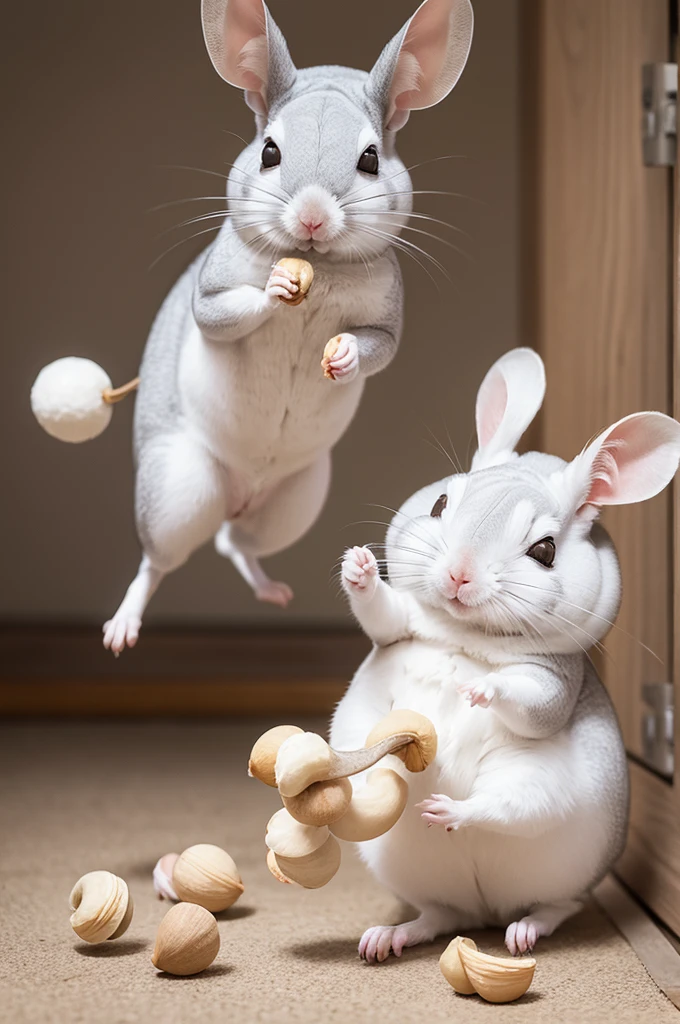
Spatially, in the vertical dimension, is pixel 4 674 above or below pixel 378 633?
below

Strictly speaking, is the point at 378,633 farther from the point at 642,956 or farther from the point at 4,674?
the point at 4,674

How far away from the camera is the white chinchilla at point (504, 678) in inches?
43.2

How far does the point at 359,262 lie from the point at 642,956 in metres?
0.75

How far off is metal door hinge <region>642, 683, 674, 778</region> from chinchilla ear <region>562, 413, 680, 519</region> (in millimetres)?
380

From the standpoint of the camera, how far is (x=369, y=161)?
3.79ft

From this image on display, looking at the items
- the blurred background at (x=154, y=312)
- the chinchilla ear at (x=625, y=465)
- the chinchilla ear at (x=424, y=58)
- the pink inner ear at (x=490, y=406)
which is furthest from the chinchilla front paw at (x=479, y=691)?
the blurred background at (x=154, y=312)

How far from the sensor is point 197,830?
159 cm

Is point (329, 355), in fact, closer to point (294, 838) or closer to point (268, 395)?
point (268, 395)

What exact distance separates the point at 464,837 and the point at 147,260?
186cm

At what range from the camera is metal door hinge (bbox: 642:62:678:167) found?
1477 mm

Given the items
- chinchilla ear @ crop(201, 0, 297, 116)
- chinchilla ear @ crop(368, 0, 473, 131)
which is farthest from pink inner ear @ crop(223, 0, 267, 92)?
chinchilla ear @ crop(368, 0, 473, 131)

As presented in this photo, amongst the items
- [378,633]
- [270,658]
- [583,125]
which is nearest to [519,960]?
[378,633]

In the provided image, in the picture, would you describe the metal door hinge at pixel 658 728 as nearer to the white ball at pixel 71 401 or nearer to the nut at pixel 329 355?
the nut at pixel 329 355

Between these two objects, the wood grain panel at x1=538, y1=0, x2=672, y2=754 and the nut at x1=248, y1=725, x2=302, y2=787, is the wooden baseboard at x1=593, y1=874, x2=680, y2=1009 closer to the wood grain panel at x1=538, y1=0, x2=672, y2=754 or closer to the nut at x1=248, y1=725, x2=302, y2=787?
the wood grain panel at x1=538, y1=0, x2=672, y2=754
